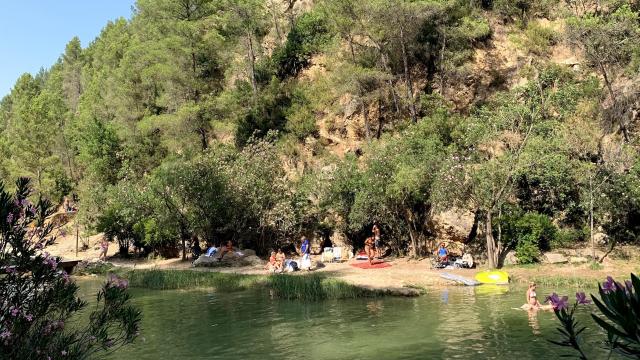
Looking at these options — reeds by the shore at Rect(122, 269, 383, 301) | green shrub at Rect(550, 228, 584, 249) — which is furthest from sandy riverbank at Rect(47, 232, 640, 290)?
green shrub at Rect(550, 228, 584, 249)

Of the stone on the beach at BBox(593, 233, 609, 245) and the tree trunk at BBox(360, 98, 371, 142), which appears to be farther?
the tree trunk at BBox(360, 98, 371, 142)

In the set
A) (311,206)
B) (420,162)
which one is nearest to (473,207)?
(420,162)

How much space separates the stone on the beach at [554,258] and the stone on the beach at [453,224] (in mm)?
4708

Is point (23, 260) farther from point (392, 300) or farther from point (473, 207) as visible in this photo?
point (473, 207)

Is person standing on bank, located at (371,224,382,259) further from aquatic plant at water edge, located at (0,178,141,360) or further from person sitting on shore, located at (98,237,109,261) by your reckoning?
aquatic plant at water edge, located at (0,178,141,360)

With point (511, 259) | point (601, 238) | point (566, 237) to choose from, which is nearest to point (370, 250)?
point (511, 259)

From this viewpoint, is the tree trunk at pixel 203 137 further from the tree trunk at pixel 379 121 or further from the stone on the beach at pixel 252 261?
the stone on the beach at pixel 252 261

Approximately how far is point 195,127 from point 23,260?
137ft

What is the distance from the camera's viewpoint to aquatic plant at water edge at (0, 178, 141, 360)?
266 inches

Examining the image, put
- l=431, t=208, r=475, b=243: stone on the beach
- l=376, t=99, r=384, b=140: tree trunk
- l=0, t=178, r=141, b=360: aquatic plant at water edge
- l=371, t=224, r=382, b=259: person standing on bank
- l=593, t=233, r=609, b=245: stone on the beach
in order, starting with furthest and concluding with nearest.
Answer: l=376, t=99, r=384, b=140: tree trunk, l=371, t=224, r=382, b=259: person standing on bank, l=431, t=208, r=475, b=243: stone on the beach, l=593, t=233, r=609, b=245: stone on the beach, l=0, t=178, r=141, b=360: aquatic plant at water edge

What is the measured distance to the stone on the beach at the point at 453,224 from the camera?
31891 mm

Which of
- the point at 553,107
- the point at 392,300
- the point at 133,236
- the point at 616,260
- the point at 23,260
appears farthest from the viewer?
the point at 133,236

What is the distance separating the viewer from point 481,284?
82.2 ft

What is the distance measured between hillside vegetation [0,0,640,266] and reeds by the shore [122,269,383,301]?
6.47 metres
